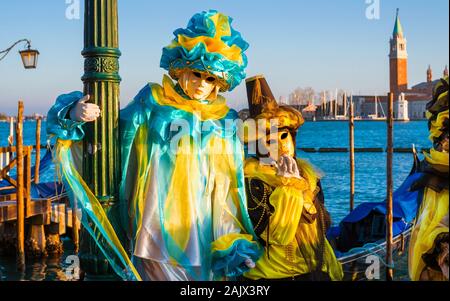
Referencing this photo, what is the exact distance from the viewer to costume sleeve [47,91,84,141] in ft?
9.61

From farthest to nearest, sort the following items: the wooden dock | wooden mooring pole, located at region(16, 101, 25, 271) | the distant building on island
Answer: the distant building on island, the wooden dock, wooden mooring pole, located at region(16, 101, 25, 271)

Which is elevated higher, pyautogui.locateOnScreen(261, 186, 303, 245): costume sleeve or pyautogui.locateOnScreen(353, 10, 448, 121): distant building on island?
pyautogui.locateOnScreen(353, 10, 448, 121): distant building on island

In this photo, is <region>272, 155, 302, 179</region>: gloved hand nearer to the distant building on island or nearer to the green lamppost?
the green lamppost

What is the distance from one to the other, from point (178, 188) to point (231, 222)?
0.34 meters

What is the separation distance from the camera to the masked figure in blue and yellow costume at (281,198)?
3.46 metres

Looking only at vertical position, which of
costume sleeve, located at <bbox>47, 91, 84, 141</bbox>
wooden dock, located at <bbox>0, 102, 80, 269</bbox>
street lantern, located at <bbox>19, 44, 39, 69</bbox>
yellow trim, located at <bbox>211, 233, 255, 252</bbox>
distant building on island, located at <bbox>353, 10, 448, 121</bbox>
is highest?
distant building on island, located at <bbox>353, 10, 448, 121</bbox>

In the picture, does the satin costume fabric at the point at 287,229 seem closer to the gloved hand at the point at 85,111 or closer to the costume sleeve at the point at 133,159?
the costume sleeve at the point at 133,159

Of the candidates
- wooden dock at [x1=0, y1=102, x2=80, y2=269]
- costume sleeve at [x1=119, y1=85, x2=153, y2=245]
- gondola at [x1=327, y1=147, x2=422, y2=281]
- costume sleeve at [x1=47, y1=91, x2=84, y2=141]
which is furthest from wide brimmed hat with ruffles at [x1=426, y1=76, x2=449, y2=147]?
wooden dock at [x1=0, y1=102, x2=80, y2=269]

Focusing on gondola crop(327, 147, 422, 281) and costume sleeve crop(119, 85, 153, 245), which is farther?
gondola crop(327, 147, 422, 281)

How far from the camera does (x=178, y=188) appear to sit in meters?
3.18

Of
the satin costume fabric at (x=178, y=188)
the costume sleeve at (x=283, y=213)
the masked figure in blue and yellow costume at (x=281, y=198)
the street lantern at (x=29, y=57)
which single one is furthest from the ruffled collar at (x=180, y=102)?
the street lantern at (x=29, y=57)
